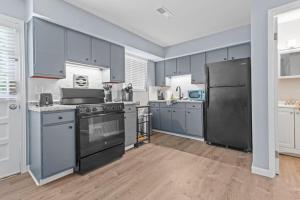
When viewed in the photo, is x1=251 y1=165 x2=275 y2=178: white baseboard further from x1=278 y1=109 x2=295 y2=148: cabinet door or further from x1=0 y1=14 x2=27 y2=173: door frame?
x1=0 y1=14 x2=27 y2=173: door frame

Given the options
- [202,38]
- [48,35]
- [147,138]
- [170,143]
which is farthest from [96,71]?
[202,38]

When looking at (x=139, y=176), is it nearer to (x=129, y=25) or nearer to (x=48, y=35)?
(x=48, y=35)

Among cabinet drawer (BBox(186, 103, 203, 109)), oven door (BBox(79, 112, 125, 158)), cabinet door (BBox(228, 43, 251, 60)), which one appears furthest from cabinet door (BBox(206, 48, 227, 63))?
oven door (BBox(79, 112, 125, 158))

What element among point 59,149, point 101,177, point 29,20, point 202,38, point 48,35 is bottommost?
point 101,177

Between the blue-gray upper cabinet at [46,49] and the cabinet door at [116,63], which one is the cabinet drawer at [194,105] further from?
the blue-gray upper cabinet at [46,49]

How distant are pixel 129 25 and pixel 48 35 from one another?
61.7 inches

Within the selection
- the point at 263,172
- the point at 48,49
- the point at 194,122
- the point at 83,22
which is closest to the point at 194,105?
the point at 194,122

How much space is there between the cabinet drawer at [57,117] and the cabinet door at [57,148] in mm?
66

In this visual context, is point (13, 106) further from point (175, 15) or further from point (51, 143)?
point (175, 15)

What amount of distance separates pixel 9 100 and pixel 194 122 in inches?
140

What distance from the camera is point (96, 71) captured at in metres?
3.22

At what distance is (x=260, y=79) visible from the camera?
211 centimetres

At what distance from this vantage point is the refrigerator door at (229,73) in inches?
114

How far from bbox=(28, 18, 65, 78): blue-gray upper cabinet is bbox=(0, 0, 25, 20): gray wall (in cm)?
22
